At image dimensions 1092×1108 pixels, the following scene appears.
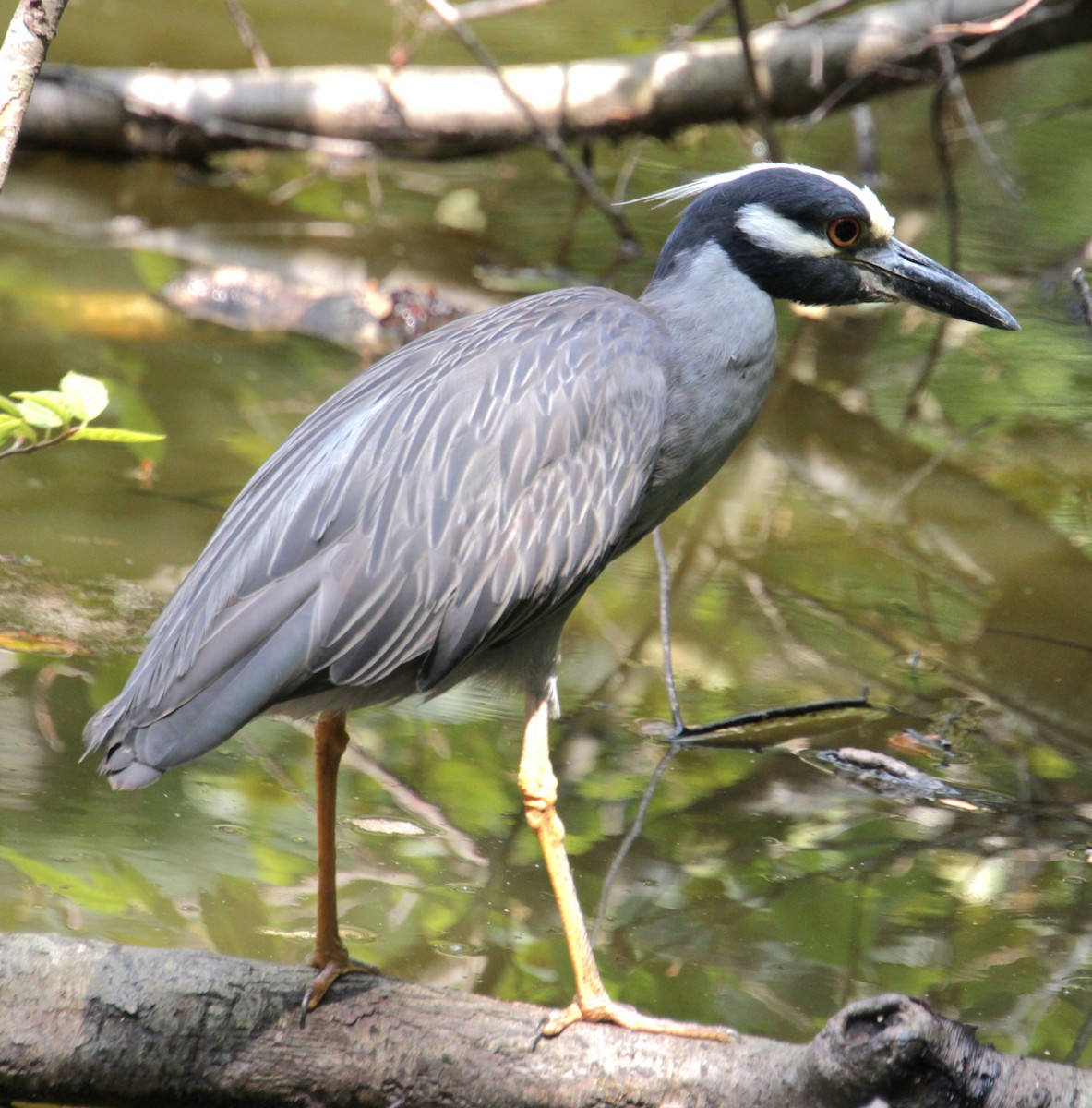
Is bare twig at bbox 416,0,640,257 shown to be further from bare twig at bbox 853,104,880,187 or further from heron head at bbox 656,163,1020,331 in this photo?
heron head at bbox 656,163,1020,331

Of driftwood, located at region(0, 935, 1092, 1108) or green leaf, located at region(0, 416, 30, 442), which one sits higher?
green leaf, located at region(0, 416, 30, 442)

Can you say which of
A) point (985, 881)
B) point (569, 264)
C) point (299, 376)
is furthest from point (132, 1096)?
point (569, 264)

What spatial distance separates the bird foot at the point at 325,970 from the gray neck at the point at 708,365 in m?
→ 1.21

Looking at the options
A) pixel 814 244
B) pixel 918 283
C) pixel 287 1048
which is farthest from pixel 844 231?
pixel 287 1048

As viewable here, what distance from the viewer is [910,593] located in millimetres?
5461

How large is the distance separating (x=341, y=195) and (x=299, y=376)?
10.5 feet

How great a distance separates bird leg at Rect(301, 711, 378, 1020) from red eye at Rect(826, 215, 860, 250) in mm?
1642

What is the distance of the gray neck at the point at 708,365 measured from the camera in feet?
11.1

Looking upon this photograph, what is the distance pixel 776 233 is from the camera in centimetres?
352

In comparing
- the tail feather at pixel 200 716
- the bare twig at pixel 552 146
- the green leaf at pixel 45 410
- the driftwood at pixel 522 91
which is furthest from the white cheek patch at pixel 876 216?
the driftwood at pixel 522 91

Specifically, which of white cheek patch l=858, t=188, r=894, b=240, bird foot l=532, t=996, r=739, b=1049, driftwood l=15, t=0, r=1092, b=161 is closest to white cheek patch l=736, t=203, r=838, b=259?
white cheek patch l=858, t=188, r=894, b=240

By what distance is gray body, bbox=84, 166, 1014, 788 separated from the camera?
2900 mm

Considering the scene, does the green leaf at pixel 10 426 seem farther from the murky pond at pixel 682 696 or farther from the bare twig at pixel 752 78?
the bare twig at pixel 752 78

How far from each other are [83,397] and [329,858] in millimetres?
1168
